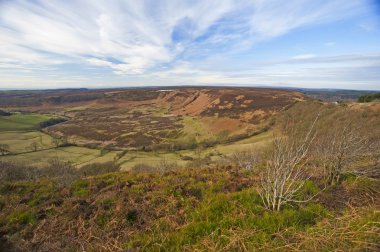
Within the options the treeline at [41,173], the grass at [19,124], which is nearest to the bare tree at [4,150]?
the treeline at [41,173]

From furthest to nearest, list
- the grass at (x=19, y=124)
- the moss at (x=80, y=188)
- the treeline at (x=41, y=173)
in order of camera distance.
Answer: the grass at (x=19, y=124) → the treeline at (x=41, y=173) → the moss at (x=80, y=188)

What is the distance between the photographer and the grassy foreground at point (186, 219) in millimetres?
3537

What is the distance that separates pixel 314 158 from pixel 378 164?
2.23 meters

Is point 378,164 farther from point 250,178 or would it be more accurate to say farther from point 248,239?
point 248,239

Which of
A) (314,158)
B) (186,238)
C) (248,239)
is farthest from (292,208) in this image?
(314,158)

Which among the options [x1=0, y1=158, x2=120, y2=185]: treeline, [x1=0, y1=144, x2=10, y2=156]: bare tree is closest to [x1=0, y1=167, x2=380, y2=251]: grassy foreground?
[x1=0, y1=158, x2=120, y2=185]: treeline

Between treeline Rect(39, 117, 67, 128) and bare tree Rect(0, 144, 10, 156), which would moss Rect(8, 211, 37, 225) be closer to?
bare tree Rect(0, 144, 10, 156)

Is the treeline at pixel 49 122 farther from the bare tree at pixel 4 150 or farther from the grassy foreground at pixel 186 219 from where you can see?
the grassy foreground at pixel 186 219

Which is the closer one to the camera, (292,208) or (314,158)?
(292,208)

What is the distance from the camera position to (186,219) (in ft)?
15.6

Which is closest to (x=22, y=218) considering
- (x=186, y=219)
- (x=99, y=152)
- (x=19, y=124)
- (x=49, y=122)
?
(x=186, y=219)

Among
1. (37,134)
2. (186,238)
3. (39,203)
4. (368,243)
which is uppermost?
(368,243)

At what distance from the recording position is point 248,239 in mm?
3713

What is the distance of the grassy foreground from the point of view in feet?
11.6
